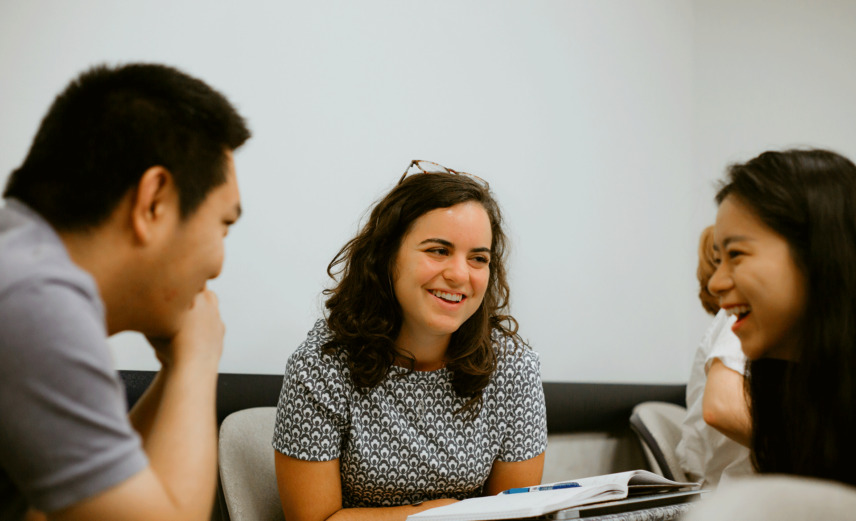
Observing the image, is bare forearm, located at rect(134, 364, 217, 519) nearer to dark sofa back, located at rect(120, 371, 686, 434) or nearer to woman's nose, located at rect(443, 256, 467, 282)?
woman's nose, located at rect(443, 256, 467, 282)

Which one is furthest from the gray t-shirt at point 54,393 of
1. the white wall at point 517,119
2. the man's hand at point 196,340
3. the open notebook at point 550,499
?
the white wall at point 517,119

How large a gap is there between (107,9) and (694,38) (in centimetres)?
251

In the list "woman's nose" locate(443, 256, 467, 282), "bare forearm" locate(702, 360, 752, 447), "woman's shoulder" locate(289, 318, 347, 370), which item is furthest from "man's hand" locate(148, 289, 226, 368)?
"bare forearm" locate(702, 360, 752, 447)

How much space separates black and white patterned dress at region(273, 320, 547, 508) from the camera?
5.09 feet

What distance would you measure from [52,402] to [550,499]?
2.33 ft

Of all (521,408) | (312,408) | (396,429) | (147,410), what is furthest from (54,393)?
(521,408)

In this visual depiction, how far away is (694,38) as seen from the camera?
3209 millimetres

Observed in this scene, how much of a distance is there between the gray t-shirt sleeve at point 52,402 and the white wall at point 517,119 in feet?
3.70

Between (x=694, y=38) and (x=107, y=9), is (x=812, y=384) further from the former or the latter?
(x=694, y=38)

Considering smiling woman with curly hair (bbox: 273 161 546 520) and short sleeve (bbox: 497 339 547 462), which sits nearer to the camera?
smiling woman with curly hair (bbox: 273 161 546 520)

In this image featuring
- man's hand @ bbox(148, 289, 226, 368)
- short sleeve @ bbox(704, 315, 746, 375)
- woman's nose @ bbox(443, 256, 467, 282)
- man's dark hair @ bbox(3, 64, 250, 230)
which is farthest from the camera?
short sleeve @ bbox(704, 315, 746, 375)

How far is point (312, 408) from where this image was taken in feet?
5.07

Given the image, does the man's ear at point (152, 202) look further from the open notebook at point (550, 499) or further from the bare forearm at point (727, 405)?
the bare forearm at point (727, 405)

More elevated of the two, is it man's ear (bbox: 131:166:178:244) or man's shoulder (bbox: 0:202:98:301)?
man's ear (bbox: 131:166:178:244)
